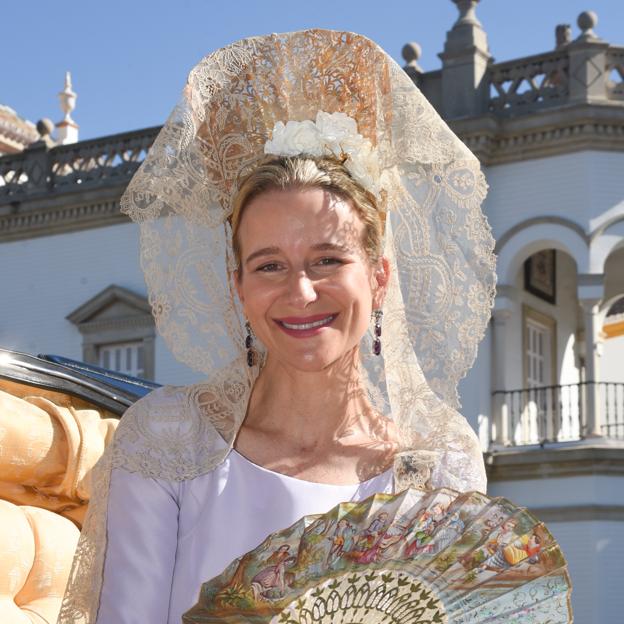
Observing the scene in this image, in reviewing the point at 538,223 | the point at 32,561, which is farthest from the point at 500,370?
the point at 32,561

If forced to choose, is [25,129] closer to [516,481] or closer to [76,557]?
[516,481]

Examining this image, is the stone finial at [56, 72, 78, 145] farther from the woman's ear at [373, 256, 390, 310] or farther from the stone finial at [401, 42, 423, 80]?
the woman's ear at [373, 256, 390, 310]

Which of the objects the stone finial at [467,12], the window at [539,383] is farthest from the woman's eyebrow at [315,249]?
the stone finial at [467,12]

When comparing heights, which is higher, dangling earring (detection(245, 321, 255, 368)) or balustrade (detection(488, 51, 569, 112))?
balustrade (detection(488, 51, 569, 112))

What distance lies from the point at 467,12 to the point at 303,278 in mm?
15966

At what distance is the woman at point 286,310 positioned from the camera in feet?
7.08

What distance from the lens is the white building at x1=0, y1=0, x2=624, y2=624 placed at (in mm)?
15828

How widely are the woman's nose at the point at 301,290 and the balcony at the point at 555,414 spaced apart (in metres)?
14.4

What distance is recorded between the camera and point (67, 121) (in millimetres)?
22828

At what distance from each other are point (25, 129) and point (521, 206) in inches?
458

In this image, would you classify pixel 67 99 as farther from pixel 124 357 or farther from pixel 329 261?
pixel 329 261

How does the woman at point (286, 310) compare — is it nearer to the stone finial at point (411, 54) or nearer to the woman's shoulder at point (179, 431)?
the woman's shoulder at point (179, 431)

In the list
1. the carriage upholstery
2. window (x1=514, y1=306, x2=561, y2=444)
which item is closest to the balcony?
window (x1=514, y1=306, x2=561, y2=444)

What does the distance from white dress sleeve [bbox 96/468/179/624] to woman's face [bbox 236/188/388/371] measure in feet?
1.00
